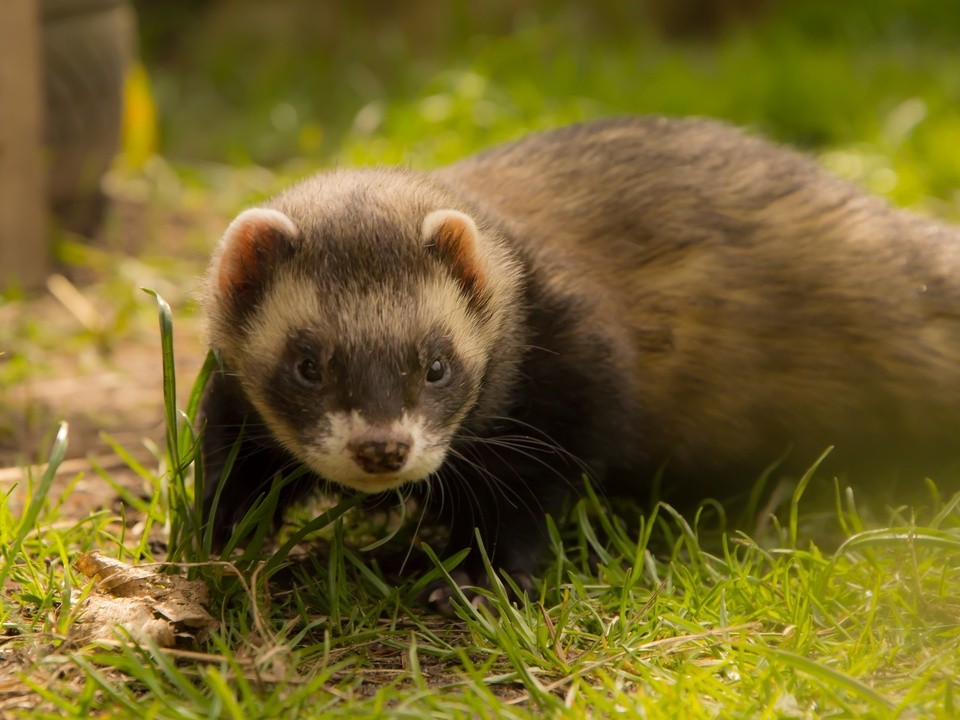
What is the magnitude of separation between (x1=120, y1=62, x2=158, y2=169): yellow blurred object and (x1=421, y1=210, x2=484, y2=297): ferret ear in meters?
4.91

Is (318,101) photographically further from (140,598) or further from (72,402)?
(140,598)

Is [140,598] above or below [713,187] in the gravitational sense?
below

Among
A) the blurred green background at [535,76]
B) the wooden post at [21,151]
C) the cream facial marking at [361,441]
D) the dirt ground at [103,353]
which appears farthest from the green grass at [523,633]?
the blurred green background at [535,76]

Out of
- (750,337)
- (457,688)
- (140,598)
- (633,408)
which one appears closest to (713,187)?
(750,337)

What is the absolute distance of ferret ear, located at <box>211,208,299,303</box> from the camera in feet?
11.1

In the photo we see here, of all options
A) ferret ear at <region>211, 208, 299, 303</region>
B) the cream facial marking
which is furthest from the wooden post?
the cream facial marking

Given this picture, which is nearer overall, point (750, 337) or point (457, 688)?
point (457, 688)

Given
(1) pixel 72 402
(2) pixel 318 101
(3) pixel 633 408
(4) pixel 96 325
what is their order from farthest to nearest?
(2) pixel 318 101 → (4) pixel 96 325 → (1) pixel 72 402 → (3) pixel 633 408

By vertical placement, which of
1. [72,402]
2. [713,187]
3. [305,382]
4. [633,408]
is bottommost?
[72,402]

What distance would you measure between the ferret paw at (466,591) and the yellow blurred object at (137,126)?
199 inches

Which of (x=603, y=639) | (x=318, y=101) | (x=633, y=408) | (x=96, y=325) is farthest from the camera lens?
(x=318, y=101)

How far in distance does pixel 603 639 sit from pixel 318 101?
723cm

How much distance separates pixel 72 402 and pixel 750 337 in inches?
116

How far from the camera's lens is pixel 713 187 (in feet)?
14.3
